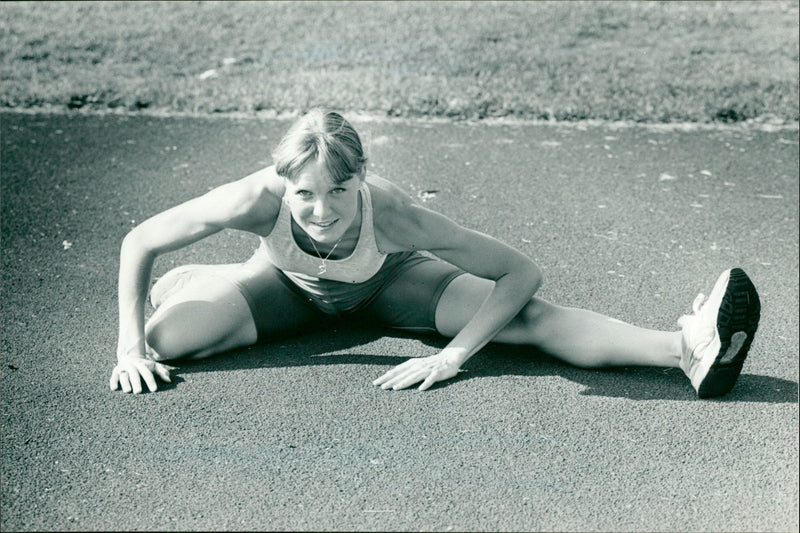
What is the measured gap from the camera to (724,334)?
343cm

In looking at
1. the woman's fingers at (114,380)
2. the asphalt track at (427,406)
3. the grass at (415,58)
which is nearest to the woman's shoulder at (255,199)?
the asphalt track at (427,406)

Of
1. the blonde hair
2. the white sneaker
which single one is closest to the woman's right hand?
the blonde hair

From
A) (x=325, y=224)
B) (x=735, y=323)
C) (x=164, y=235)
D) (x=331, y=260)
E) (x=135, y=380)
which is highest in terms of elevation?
(x=325, y=224)

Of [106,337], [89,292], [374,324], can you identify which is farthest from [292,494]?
[89,292]

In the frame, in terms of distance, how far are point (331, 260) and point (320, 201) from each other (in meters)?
0.42

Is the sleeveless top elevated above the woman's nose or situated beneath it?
situated beneath

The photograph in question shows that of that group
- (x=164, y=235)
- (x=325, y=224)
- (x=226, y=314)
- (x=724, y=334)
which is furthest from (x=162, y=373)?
(x=724, y=334)

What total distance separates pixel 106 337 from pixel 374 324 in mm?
1121

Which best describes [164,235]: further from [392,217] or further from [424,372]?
[424,372]

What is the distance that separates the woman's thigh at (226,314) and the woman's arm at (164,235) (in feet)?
0.45

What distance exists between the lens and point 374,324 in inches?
162

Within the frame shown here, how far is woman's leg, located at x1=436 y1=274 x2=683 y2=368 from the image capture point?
378 cm

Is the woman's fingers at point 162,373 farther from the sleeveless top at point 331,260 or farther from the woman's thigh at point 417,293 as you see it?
the woman's thigh at point 417,293

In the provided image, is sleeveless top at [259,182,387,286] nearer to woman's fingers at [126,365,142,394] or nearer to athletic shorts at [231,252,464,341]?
athletic shorts at [231,252,464,341]
